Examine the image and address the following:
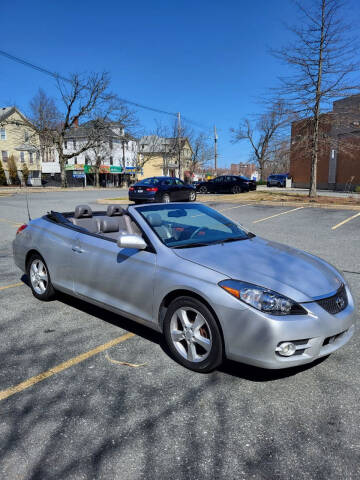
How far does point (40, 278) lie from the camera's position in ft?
16.2

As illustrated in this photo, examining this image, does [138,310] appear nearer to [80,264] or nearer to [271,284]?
[80,264]

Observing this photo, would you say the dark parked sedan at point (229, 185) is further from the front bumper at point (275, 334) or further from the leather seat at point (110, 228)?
the front bumper at point (275, 334)

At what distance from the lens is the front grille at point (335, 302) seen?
298 cm

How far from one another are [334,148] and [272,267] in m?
18.9

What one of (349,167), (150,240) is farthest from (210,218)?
(349,167)

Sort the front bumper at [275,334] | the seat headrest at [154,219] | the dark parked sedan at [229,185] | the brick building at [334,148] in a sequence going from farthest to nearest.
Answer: the dark parked sedan at [229,185] → the brick building at [334,148] → the seat headrest at [154,219] → the front bumper at [275,334]

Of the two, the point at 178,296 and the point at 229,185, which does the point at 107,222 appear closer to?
the point at 178,296

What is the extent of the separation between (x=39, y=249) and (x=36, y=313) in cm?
83

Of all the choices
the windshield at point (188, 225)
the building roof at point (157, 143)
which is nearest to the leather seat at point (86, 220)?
→ the windshield at point (188, 225)

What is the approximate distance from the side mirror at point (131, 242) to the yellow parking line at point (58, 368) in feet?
3.34

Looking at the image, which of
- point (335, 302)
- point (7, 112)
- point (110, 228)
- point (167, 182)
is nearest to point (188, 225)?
point (110, 228)

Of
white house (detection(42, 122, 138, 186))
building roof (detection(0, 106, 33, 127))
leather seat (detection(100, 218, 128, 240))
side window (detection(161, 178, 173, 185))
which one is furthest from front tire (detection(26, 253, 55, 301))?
white house (detection(42, 122, 138, 186))

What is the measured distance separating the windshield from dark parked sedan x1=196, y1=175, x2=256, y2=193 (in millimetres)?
24049

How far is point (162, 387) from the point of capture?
299 centimetres
